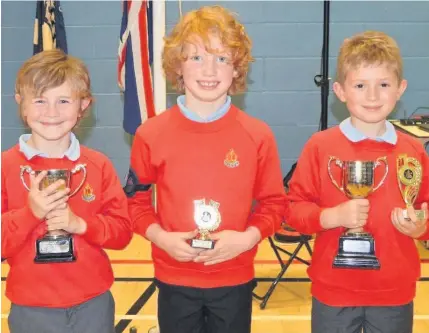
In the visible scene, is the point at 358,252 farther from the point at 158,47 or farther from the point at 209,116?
the point at 158,47

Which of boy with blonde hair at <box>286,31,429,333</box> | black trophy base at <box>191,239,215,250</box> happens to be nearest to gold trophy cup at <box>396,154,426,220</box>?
boy with blonde hair at <box>286,31,429,333</box>

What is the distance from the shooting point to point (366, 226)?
210 cm

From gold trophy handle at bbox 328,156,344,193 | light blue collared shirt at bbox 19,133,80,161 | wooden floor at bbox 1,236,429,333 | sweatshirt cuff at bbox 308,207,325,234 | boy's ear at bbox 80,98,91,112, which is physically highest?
boy's ear at bbox 80,98,91,112

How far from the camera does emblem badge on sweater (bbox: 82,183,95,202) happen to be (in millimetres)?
2100

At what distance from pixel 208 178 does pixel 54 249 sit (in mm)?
566

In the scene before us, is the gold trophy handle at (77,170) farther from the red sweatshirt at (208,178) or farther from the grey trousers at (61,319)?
the grey trousers at (61,319)

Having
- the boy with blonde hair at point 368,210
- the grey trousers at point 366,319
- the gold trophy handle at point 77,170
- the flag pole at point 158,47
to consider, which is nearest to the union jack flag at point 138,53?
the flag pole at point 158,47

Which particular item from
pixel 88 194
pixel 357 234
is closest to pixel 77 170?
pixel 88 194

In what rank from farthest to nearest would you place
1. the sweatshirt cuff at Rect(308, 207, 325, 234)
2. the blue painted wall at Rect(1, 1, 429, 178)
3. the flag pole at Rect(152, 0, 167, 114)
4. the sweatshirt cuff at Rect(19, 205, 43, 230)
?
the blue painted wall at Rect(1, 1, 429, 178), the flag pole at Rect(152, 0, 167, 114), the sweatshirt cuff at Rect(308, 207, 325, 234), the sweatshirt cuff at Rect(19, 205, 43, 230)

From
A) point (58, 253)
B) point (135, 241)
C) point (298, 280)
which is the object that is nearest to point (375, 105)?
point (58, 253)

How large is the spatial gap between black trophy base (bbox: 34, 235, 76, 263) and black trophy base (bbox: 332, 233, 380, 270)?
91 centimetres

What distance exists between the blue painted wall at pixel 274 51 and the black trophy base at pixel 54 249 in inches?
126

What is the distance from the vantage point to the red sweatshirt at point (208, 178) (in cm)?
213

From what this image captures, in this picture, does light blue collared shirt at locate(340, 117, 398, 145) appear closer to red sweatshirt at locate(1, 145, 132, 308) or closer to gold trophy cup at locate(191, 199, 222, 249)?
gold trophy cup at locate(191, 199, 222, 249)
